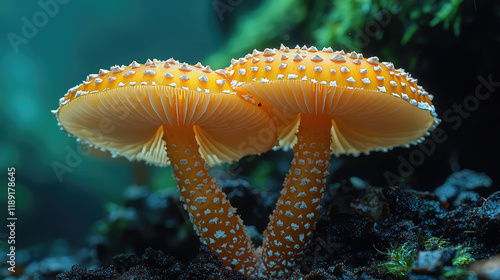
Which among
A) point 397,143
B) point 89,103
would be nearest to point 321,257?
point 397,143

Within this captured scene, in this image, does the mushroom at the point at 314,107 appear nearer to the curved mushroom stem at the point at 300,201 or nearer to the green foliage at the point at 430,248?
the curved mushroom stem at the point at 300,201

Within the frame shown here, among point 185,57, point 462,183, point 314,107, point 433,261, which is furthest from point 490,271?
point 185,57

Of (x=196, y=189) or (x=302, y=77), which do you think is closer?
(x=302, y=77)

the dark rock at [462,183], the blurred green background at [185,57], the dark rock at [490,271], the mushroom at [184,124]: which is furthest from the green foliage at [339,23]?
the dark rock at [490,271]

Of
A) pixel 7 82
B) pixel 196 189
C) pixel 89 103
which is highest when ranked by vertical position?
pixel 7 82

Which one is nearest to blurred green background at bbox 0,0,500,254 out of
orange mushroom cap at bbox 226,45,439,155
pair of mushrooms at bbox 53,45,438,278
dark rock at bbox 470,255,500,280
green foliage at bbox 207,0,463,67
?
green foliage at bbox 207,0,463,67

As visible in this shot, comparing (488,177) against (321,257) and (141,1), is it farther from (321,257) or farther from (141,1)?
(141,1)

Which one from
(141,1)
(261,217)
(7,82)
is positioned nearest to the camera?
(261,217)
